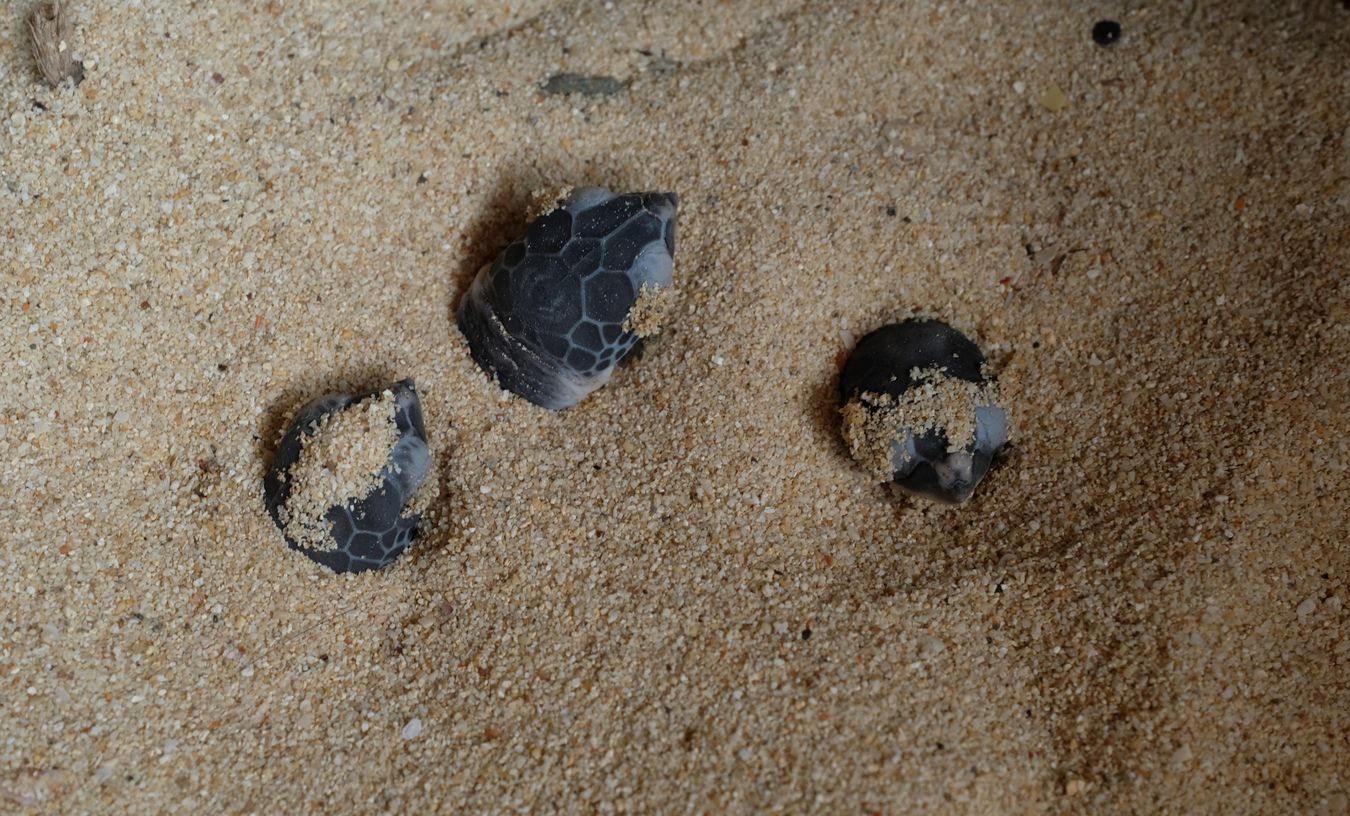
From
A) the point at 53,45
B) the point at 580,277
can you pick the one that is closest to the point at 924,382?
the point at 580,277

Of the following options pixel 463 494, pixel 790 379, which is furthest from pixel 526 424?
pixel 790 379

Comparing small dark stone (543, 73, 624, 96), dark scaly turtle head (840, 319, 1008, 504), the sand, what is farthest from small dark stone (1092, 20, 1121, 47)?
small dark stone (543, 73, 624, 96)

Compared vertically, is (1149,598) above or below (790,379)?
below

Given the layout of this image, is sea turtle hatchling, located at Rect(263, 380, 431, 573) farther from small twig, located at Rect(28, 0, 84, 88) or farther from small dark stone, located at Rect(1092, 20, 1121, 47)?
small dark stone, located at Rect(1092, 20, 1121, 47)

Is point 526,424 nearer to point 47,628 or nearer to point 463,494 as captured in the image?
point 463,494

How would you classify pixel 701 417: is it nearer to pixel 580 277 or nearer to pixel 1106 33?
pixel 580 277

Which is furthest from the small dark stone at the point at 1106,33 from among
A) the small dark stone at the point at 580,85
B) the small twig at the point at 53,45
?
→ the small twig at the point at 53,45
